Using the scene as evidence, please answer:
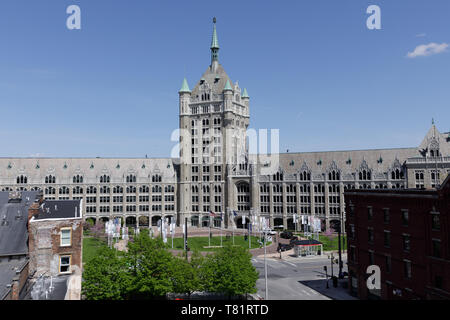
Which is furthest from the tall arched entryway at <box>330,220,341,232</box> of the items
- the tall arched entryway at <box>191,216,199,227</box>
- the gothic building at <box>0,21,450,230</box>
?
the tall arched entryway at <box>191,216,199,227</box>

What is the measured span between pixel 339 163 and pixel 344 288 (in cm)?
6099

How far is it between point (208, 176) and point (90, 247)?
47994 millimetres

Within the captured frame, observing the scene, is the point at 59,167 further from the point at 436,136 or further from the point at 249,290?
the point at 436,136

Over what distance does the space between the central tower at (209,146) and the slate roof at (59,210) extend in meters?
75.4

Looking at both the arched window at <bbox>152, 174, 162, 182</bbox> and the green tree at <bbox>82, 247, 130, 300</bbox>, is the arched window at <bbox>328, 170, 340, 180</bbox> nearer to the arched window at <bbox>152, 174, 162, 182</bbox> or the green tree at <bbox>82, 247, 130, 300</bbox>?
the arched window at <bbox>152, 174, 162, 182</bbox>

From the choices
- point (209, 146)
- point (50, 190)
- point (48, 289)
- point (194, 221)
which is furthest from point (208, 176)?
point (48, 289)

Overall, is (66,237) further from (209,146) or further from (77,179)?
(77,179)

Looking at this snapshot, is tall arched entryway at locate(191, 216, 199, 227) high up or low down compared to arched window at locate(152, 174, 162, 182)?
down

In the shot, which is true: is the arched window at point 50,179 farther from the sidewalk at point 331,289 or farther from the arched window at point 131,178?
the sidewalk at point 331,289

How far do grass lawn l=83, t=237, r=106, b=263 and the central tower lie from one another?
3486 centimetres

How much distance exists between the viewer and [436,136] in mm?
95500

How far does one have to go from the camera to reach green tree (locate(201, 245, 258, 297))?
39.5 meters
